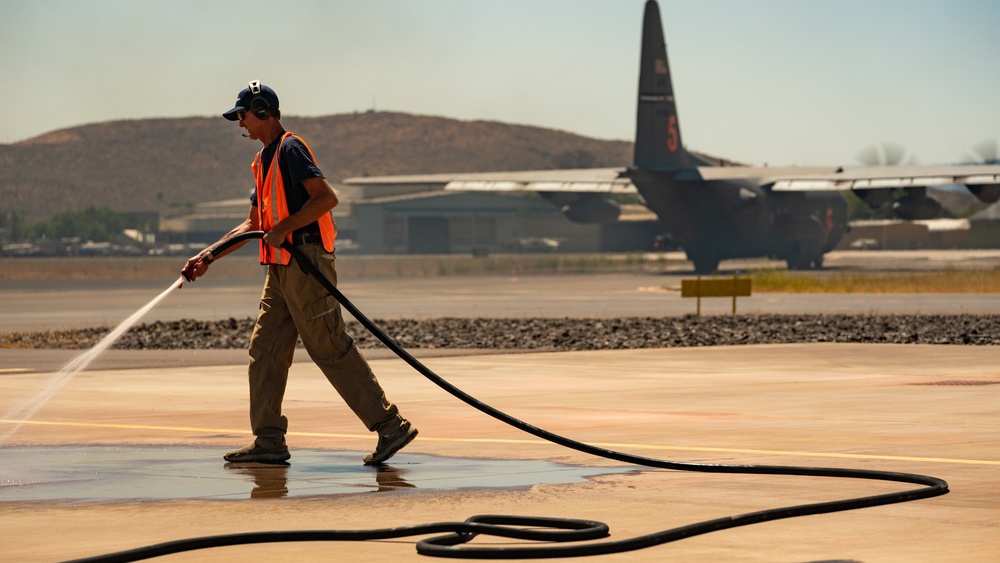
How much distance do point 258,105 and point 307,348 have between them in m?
1.68

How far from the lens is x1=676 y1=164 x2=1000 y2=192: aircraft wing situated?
59.0 m

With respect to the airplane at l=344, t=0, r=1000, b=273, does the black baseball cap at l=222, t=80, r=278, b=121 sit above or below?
below

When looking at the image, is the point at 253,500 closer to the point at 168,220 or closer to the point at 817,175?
the point at 817,175

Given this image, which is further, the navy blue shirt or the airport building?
the airport building

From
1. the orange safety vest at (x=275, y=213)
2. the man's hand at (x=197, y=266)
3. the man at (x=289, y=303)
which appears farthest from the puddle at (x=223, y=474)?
the orange safety vest at (x=275, y=213)

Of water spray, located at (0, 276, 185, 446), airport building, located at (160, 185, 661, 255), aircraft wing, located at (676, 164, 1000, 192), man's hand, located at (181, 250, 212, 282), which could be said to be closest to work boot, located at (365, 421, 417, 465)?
man's hand, located at (181, 250, 212, 282)

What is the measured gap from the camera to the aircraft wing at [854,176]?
194 feet

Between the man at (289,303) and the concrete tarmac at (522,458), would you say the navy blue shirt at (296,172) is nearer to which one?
the man at (289,303)

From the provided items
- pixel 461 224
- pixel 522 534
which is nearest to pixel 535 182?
pixel 522 534

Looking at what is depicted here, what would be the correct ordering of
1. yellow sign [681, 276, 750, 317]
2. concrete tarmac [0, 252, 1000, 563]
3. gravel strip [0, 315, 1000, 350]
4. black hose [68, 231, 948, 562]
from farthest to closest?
yellow sign [681, 276, 750, 317]
gravel strip [0, 315, 1000, 350]
concrete tarmac [0, 252, 1000, 563]
black hose [68, 231, 948, 562]

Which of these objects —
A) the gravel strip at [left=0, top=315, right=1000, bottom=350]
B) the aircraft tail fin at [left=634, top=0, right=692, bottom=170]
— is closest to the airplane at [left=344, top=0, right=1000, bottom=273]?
the aircraft tail fin at [left=634, top=0, right=692, bottom=170]

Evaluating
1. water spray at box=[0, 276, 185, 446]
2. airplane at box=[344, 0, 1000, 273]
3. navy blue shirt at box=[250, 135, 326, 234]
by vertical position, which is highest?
airplane at box=[344, 0, 1000, 273]

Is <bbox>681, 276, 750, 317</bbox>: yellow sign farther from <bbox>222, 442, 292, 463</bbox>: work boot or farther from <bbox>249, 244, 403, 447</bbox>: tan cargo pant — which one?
<bbox>222, 442, 292, 463</bbox>: work boot

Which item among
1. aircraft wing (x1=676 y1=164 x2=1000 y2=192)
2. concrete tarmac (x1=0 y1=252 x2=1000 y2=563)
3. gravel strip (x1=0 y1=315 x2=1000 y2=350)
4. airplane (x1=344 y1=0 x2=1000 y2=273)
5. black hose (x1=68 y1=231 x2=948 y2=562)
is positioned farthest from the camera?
airplane (x1=344 y1=0 x2=1000 y2=273)
